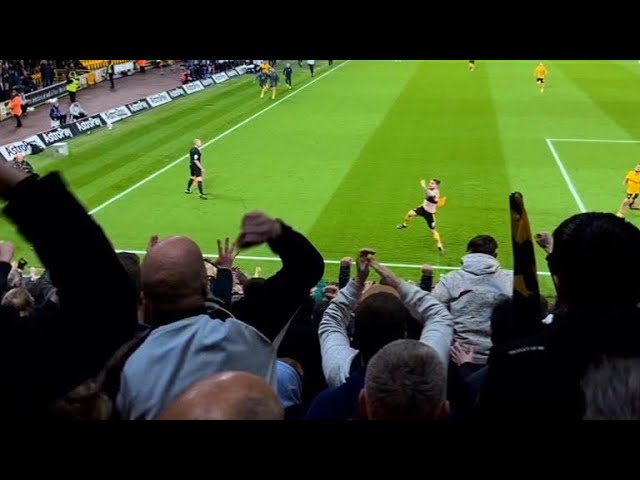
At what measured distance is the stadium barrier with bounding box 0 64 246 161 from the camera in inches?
763

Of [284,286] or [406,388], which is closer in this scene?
[406,388]

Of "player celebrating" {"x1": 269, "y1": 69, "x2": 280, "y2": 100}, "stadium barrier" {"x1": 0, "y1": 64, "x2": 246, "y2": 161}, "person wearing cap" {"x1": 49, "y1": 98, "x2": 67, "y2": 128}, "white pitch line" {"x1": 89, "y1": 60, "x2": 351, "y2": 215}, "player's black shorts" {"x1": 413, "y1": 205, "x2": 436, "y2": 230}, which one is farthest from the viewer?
"player celebrating" {"x1": 269, "y1": 69, "x2": 280, "y2": 100}

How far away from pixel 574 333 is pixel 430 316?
3.92 feet

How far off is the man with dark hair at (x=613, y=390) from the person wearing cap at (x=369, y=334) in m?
0.97

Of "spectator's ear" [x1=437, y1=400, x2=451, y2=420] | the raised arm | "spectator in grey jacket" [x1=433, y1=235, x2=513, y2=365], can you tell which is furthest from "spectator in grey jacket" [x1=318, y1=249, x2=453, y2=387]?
"spectator in grey jacket" [x1=433, y1=235, x2=513, y2=365]

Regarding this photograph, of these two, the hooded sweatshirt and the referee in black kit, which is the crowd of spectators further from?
the referee in black kit

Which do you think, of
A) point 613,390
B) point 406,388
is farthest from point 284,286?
point 613,390

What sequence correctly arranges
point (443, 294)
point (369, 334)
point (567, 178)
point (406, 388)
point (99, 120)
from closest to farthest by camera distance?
point (406, 388) < point (369, 334) < point (443, 294) < point (567, 178) < point (99, 120)

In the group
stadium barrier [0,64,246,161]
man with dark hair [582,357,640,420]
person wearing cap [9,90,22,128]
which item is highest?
man with dark hair [582,357,640,420]

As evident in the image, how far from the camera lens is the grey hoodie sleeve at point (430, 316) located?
2.91 meters

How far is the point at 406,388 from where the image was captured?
6.64 ft

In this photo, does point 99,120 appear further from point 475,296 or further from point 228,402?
point 228,402

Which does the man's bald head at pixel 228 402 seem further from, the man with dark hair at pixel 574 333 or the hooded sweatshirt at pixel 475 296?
the hooded sweatshirt at pixel 475 296

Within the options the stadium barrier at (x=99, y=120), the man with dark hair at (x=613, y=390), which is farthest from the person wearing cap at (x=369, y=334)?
the stadium barrier at (x=99, y=120)
